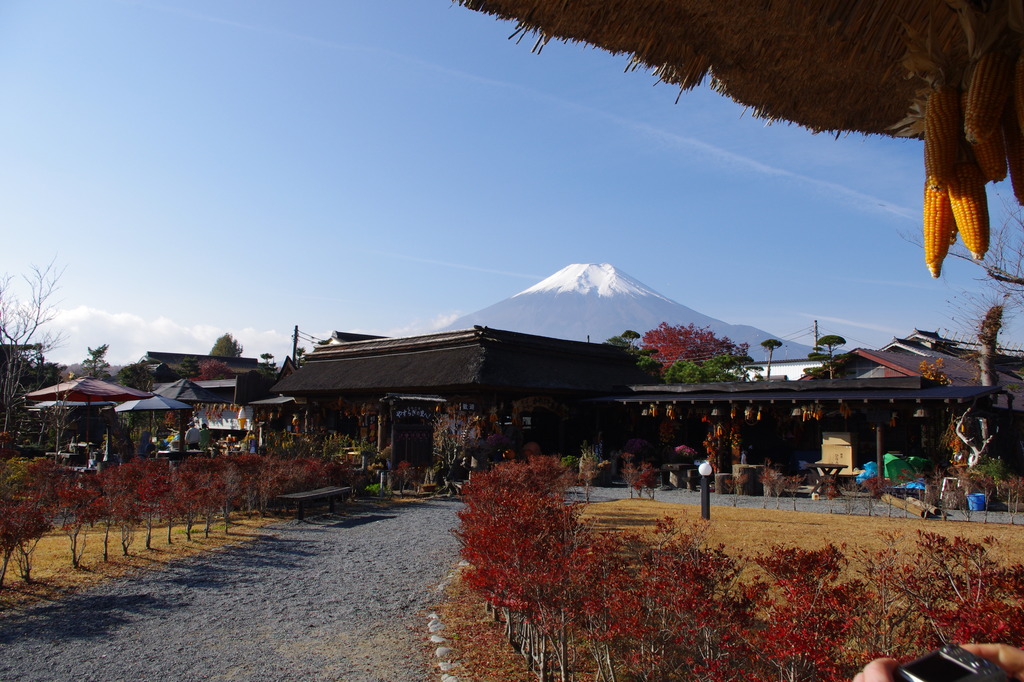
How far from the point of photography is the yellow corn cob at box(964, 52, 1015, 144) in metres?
2.17

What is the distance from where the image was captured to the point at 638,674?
3.97m

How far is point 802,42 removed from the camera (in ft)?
10.3

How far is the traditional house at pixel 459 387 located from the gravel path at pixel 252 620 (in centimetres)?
609

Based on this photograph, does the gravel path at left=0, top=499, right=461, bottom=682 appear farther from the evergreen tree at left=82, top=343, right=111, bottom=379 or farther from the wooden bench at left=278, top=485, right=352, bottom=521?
the evergreen tree at left=82, top=343, right=111, bottom=379

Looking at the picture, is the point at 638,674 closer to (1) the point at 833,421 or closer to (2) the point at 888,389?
(2) the point at 888,389

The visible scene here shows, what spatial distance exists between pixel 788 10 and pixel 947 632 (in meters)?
2.95

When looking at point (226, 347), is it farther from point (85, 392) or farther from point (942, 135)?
point (942, 135)

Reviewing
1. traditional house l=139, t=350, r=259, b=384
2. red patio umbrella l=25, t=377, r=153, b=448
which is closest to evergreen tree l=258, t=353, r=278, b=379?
traditional house l=139, t=350, r=259, b=384

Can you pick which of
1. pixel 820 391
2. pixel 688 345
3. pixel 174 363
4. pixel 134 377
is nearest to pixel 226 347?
pixel 174 363

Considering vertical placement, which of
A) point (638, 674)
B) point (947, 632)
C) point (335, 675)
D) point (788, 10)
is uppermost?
point (788, 10)

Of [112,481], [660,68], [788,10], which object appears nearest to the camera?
[788,10]

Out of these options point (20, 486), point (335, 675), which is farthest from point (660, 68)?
point (20, 486)

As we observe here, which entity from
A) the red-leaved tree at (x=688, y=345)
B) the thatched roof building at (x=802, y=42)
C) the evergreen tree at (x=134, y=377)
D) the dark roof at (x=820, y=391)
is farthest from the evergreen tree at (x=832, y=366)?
the evergreen tree at (x=134, y=377)

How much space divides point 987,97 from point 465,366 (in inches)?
629
